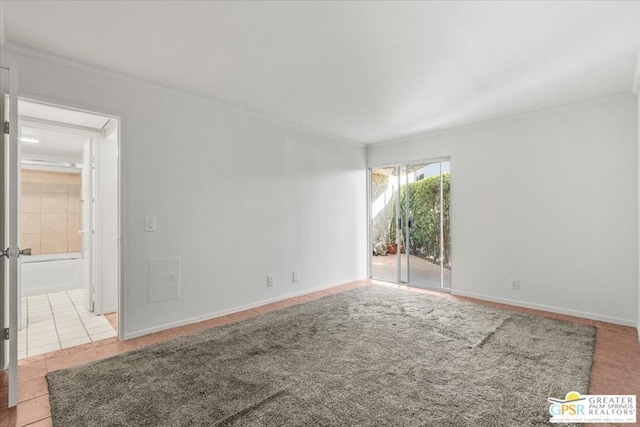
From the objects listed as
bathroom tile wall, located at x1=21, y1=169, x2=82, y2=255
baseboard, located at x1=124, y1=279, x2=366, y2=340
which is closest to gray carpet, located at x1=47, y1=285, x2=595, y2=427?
baseboard, located at x1=124, y1=279, x2=366, y2=340

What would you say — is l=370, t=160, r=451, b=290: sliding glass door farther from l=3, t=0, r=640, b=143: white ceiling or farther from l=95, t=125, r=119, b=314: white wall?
l=95, t=125, r=119, b=314: white wall

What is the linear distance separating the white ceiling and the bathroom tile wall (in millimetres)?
4206

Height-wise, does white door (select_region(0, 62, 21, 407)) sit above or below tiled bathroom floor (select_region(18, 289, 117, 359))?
above

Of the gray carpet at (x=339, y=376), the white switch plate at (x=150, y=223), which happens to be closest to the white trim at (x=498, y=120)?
the gray carpet at (x=339, y=376)

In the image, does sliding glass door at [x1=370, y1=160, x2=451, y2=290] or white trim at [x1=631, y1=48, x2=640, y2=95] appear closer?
white trim at [x1=631, y1=48, x2=640, y2=95]

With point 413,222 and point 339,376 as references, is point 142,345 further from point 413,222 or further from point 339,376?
point 413,222

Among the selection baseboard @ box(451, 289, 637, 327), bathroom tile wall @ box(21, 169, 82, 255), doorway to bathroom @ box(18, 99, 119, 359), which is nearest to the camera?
doorway to bathroom @ box(18, 99, 119, 359)

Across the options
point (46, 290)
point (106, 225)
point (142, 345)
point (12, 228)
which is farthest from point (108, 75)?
point (46, 290)

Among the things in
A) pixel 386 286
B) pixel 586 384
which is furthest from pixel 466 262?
pixel 586 384

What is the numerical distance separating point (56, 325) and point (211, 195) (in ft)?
7.10

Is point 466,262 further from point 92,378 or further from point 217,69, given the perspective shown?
point 92,378

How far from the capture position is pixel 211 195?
360cm

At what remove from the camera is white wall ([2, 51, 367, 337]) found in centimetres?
299

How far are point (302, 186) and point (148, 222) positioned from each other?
2156mm
